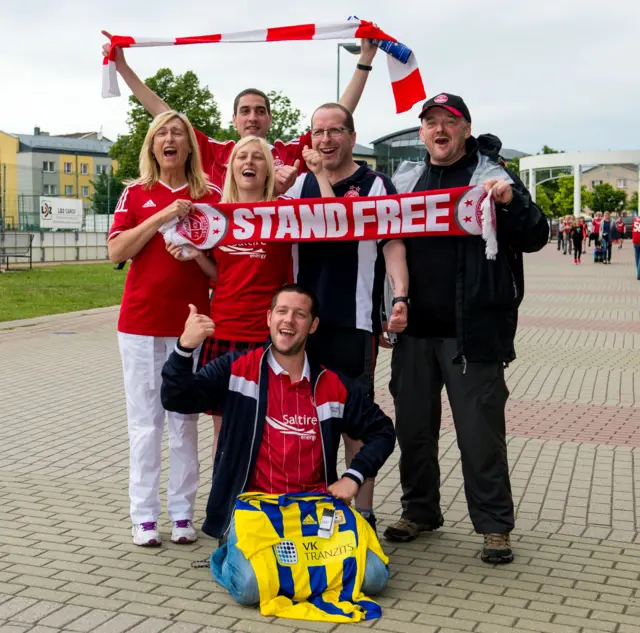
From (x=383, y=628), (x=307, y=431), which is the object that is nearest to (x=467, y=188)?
(x=307, y=431)

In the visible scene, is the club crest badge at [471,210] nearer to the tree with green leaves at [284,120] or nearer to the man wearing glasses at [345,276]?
the man wearing glasses at [345,276]

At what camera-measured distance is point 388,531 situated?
16.8ft

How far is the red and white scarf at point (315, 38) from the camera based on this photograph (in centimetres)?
557

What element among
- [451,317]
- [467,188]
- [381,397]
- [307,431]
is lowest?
[381,397]

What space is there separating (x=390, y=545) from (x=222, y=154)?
7.97 ft

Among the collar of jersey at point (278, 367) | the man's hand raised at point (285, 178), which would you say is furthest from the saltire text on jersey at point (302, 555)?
the man's hand raised at point (285, 178)

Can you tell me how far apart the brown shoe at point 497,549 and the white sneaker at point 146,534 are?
1.62 m

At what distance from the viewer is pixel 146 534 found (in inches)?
194

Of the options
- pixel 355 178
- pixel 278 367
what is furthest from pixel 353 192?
pixel 278 367

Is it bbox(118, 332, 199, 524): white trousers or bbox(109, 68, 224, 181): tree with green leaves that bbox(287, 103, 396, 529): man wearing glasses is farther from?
bbox(109, 68, 224, 181): tree with green leaves

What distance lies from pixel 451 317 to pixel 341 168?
0.92 meters

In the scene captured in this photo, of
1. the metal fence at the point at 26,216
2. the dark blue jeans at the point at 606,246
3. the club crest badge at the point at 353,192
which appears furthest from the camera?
the metal fence at the point at 26,216

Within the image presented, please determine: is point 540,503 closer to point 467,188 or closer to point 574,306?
point 467,188

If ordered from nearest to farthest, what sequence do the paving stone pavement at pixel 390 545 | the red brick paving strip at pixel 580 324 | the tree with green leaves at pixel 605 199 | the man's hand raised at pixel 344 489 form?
the paving stone pavement at pixel 390 545, the man's hand raised at pixel 344 489, the red brick paving strip at pixel 580 324, the tree with green leaves at pixel 605 199
